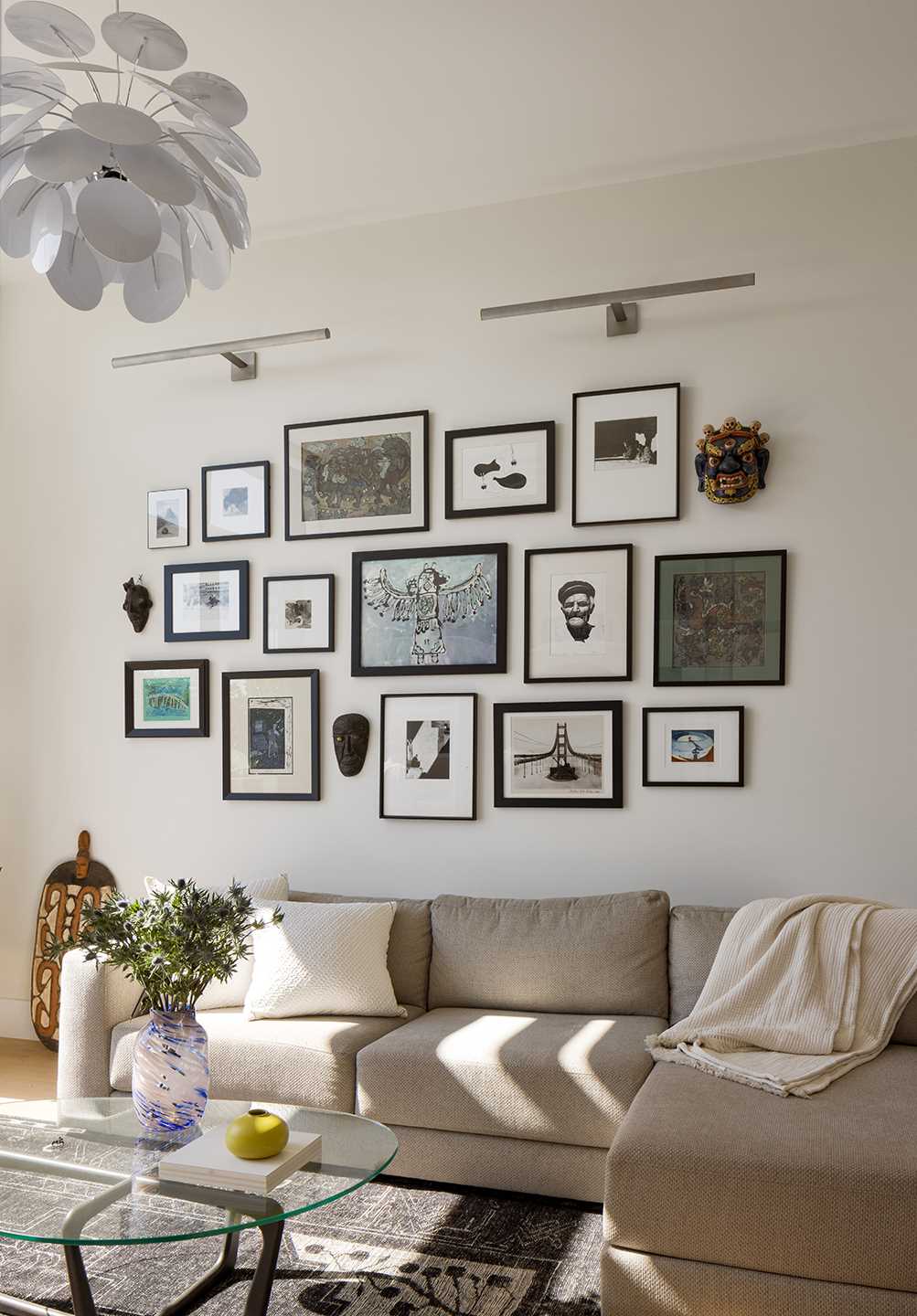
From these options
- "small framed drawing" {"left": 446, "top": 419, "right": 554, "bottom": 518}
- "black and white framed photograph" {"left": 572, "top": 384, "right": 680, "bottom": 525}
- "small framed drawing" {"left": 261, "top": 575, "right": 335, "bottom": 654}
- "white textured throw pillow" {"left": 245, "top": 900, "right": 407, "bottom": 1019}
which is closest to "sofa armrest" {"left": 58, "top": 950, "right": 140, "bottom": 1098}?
"white textured throw pillow" {"left": 245, "top": 900, "right": 407, "bottom": 1019}

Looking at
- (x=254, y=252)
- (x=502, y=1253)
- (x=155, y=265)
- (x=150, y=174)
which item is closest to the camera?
(x=150, y=174)

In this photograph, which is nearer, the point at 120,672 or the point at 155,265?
the point at 155,265

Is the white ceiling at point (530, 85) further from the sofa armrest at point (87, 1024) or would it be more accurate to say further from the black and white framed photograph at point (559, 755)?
the sofa armrest at point (87, 1024)

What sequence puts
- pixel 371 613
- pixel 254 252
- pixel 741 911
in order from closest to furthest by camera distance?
pixel 741 911
pixel 371 613
pixel 254 252

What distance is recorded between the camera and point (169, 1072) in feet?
7.86

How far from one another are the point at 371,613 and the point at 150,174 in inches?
90.3

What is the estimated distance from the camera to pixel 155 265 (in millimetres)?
2426

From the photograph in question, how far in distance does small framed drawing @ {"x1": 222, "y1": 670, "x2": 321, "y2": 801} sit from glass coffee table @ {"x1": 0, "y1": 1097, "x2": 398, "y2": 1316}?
182 cm

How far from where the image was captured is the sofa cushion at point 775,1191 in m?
2.15

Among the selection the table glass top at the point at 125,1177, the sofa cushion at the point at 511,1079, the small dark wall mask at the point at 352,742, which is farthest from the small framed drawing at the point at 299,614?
the table glass top at the point at 125,1177

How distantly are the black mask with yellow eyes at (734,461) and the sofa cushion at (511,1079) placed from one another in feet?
5.79

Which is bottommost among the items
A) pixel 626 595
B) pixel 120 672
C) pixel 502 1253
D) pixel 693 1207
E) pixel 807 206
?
pixel 502 1253

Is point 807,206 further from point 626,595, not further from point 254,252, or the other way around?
point 254,252

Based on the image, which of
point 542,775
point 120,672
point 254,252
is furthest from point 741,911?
point 254,252
